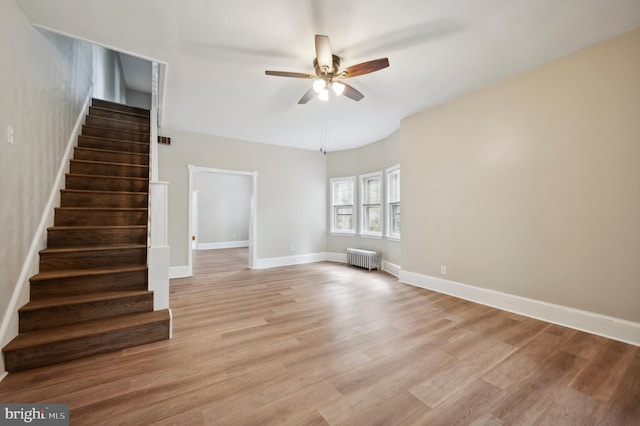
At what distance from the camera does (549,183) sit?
271cm

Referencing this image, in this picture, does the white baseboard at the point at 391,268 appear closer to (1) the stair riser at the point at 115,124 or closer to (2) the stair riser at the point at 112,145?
(2) the stair riser at the point at 112,145

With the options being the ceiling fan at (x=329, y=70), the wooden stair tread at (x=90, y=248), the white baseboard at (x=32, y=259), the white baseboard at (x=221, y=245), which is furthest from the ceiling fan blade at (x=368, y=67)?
the white baseboard at (x=221, y=245)

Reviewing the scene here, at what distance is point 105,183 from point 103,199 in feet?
1.03

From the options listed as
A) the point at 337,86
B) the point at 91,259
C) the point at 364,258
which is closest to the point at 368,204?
the point at 364,258

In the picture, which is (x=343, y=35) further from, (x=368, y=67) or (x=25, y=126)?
(x=25, y=126)

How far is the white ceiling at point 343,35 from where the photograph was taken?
1.99 meters

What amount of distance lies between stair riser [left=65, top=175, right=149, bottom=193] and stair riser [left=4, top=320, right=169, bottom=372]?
6.80 ft

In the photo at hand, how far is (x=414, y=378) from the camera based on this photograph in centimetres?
180

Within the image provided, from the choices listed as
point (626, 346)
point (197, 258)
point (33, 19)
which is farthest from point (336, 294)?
point (197, 258)

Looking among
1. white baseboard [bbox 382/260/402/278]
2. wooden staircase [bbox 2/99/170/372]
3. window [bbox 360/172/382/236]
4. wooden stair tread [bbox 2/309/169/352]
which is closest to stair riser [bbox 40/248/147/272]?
wooden staircase [bbox 2/99/170/372]

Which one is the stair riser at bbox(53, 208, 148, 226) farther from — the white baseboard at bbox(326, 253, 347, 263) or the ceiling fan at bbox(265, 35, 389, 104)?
the white baseboard at bbox(326, 253, 347, 263)

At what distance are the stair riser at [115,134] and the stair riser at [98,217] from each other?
1.74m

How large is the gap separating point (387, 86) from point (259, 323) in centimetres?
326

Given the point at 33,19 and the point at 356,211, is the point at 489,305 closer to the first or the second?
the point at 356,211
